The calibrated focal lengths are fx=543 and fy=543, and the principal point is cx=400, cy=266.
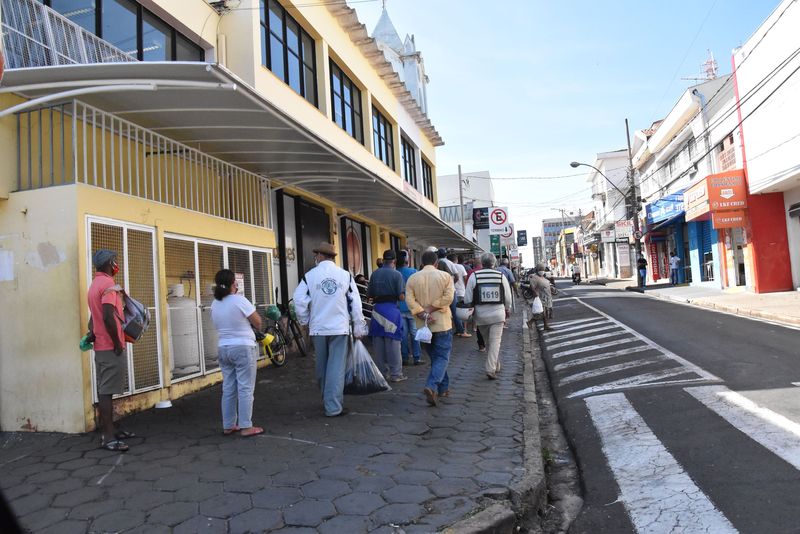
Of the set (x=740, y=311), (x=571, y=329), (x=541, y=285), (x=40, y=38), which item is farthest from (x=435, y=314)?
(x=740, y=311)

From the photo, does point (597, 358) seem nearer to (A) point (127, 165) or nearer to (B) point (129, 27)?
(A) point (127, 165)

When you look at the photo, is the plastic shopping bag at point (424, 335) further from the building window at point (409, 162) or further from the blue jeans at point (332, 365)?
the building window at point (409, 162)

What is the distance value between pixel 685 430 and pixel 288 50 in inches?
402

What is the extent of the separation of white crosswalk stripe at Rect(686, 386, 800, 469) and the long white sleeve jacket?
3585 millimetres

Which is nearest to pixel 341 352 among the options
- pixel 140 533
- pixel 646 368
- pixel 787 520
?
pixel 140 533

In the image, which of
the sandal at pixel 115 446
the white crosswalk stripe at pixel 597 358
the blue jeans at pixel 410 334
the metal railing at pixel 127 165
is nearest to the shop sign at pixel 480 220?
the white crosswalk stripe at pixel 597 358

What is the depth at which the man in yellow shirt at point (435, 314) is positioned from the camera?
20.0 ft

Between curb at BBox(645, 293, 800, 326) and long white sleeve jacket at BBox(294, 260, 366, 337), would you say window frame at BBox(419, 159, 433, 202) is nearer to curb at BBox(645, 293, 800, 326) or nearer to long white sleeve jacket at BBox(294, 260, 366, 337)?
curb at BBox(645, 293, 800, 326)

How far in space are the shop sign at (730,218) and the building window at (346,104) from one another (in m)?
13.0

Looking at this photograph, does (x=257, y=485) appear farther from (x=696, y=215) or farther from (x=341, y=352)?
(x=696, y=215)

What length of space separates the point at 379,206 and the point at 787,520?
1104cm

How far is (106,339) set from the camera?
4.58 m

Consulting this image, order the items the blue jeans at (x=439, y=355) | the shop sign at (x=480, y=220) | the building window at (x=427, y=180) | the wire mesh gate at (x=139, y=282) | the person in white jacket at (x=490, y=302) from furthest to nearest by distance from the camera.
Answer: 1. the shop sign at (x=480, y=220)
2. the building window at (x=427, y=180)
3. the person in white jacket at (x=490, y=302)
4. the blue jeans at (x=439, y=355)
5. the wire mesh gate at (x=139, y=282)

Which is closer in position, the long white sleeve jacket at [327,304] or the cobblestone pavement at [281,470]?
the cobblestone pavement at [281,470]
